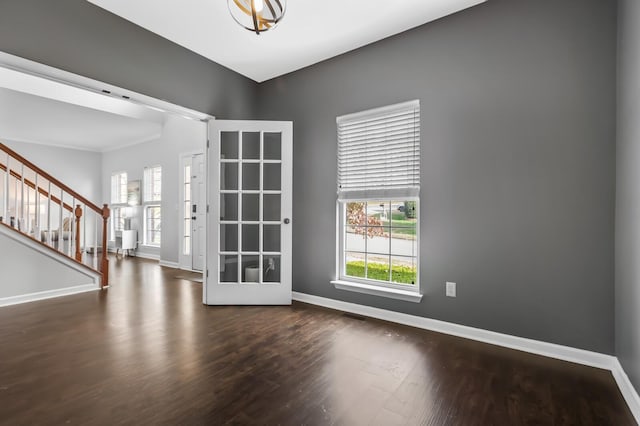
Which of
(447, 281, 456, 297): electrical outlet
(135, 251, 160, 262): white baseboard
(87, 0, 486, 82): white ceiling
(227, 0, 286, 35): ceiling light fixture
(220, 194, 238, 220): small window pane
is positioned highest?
(87, 0, 486, 82): white ceiling

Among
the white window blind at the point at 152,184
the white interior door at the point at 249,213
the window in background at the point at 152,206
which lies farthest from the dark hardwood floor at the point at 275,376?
the white window blind at the point at 152,184

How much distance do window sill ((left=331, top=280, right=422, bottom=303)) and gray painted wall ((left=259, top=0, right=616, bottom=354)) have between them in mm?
70

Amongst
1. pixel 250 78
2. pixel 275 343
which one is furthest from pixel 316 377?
pixel 250 78

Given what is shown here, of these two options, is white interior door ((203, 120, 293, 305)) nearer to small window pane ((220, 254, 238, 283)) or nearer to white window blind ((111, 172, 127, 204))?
small window pane ((220, 254, 238, 283))

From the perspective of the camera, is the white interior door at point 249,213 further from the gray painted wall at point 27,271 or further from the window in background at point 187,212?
the window in background at point 187,212

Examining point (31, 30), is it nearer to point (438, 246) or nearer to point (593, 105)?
point (438, 246)

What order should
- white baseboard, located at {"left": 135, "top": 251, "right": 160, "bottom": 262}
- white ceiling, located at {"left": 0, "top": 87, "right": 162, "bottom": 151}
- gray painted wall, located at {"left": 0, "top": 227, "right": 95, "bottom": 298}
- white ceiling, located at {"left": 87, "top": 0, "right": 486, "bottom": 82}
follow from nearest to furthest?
white ceiling, located at {"left": 87, "top": 0, "right": 486, "bottom": 82}
gray painted wall, located at {"left": 0, "top": 227, "right": 95, "bottom": 298}
white ceiling, located at {"left": 0, "top": 87, "right": 162, "bottom": 151}
white baseboard, located at {"left": 135, "top": 251, "right": 160, "bottom": 262}

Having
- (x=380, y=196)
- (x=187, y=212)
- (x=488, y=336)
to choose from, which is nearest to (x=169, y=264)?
(x=187, y=212)

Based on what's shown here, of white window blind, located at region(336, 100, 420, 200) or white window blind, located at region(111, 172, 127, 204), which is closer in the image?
white window blind, located at region(336, 100, 420, 200)

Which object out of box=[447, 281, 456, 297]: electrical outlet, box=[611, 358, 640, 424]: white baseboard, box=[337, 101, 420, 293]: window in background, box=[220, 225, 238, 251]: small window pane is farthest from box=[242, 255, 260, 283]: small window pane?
box=[611, 358, 640, 424]: white baseboard

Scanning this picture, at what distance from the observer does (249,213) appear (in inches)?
142

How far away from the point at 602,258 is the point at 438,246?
3.56ft

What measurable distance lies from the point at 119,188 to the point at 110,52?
6.84 metres

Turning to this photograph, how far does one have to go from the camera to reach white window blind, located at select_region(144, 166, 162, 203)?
714 centimetres
